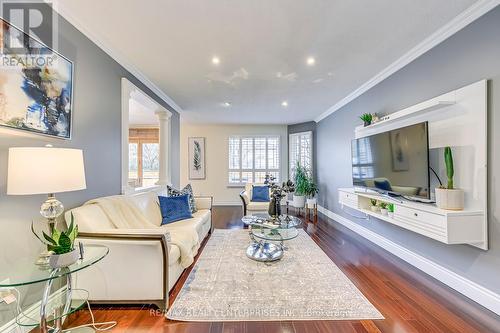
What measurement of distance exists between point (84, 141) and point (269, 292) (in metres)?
2.45

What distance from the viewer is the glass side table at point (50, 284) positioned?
1.37 meters

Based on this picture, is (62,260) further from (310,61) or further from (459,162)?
(459,162)

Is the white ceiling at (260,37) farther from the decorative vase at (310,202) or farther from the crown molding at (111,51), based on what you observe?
the decorative vase at (310,202)

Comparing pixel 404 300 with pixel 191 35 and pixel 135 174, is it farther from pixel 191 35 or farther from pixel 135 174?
pixel 135 174

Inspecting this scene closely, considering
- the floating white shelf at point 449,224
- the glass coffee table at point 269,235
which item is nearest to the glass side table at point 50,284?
the glass coffee table at point 269,235

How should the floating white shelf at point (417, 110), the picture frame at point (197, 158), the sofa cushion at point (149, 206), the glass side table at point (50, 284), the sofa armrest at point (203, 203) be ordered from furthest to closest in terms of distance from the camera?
the picture frame at point (197, 158) → the sofa armrest at point (203, 203) → the sofa cushion at point (149, 206) → the floating white shelf at point (417, 110) → the glass side table at point (50, 284)

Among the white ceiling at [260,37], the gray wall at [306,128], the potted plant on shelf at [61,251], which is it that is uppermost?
the white ceiling at [260,37]

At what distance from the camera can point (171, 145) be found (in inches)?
197

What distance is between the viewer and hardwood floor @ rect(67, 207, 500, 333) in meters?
1.79

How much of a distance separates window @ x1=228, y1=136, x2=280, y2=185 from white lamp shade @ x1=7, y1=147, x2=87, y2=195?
5.88 m

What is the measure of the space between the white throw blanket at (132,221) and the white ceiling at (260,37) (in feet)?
5.84

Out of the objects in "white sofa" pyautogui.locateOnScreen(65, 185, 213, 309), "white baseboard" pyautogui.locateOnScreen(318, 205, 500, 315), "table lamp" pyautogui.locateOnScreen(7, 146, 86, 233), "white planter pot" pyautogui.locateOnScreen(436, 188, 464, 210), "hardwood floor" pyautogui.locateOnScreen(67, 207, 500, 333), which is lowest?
"hardwood floor" pyautogui.locateOnScreen(67, 207, 500, 333)

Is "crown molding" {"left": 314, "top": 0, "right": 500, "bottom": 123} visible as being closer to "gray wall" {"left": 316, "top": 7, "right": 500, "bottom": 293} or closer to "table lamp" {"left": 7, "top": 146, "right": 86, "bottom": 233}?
"gray wall" {"left": 316, "top": 7, "right": 500, "bottom": 293}

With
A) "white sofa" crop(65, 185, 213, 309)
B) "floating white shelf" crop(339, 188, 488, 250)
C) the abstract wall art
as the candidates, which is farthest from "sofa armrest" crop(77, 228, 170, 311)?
"floating white shelf" crop(339, 188, 488, 250)
